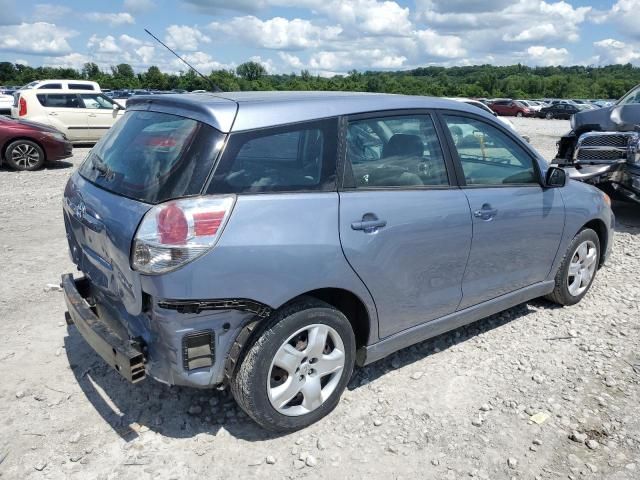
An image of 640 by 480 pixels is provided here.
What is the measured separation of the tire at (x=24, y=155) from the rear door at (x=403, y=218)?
10.2m

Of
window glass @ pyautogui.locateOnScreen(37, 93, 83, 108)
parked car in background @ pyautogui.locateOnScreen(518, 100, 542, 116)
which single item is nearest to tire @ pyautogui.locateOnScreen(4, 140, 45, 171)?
window glass @ pyautogui.locateOnScreen(37, 93, 83, 108)

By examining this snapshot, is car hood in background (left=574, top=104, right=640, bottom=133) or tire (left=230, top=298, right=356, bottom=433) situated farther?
car hood in background (left=574, top=104, right=640, bottom=133)

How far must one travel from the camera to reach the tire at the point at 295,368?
2725 mm

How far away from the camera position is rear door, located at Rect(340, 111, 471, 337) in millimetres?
2975

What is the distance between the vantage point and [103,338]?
9.09ft

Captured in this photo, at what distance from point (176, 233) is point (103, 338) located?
30.1 inches

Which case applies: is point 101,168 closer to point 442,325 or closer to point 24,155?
point 442,325

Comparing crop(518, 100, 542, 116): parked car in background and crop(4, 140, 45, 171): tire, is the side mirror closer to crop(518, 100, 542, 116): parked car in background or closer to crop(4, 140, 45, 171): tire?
crop(4, 140, 45, 171): tire

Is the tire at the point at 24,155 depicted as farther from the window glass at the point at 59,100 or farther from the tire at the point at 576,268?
the tire at the point at 576,268

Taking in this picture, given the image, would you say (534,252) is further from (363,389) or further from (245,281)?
(245,281)

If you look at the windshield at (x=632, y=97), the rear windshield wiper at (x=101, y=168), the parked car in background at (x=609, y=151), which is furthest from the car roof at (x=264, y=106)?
the windshield at (x=632, y=97)

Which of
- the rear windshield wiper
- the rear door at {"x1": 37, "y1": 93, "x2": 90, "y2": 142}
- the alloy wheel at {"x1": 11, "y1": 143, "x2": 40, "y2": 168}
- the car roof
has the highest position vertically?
the car roof

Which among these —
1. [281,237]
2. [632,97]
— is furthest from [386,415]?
[632,97]

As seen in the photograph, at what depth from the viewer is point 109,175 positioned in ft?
9.89
